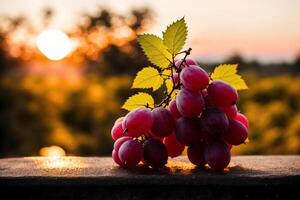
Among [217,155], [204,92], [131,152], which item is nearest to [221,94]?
[204,92]

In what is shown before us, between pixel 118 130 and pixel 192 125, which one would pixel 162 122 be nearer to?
pixel 192 125

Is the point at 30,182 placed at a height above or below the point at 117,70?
below

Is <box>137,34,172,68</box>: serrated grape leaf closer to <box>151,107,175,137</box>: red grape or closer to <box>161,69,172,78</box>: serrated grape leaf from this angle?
<box>161,69,172,78</box>: serrated grape leaf

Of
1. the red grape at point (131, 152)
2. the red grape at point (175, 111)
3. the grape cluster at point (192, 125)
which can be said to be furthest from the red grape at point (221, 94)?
the red grape at point (131, 152)

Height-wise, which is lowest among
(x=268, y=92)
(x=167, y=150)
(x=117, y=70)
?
(x=167, y=150)

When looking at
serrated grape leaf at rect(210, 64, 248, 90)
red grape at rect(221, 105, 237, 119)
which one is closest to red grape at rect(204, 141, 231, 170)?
red grape at rect(221, 105, 237, 119)

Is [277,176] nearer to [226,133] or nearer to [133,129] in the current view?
[226,133]

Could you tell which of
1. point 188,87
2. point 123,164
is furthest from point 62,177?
point 188,87
